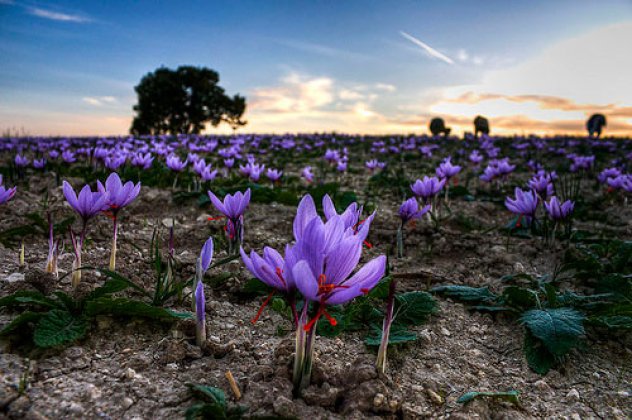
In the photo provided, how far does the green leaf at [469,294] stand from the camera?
94.0 inches

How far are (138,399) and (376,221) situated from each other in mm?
3080

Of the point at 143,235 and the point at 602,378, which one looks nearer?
the point at 602,378

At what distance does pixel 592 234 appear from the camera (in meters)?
4.05

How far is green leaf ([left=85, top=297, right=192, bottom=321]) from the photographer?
1.75 meters

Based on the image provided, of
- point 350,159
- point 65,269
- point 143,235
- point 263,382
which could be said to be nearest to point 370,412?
point 263,382

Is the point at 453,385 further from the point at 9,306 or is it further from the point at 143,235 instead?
the point at 143,235

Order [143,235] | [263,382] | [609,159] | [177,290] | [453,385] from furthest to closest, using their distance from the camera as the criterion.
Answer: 1. [609,159]
2. [143,235]
3. [177,290]
4. [453,385]
5. [263,382]

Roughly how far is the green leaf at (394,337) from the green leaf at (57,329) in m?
1.18

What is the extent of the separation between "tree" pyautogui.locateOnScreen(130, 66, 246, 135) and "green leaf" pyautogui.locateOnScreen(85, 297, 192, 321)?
4663 centimetres

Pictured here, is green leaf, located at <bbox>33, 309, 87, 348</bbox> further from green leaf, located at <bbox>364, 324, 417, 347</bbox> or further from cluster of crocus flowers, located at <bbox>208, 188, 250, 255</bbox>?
green leaf, located at <bbox>364, 324, 417, 347</bbox>

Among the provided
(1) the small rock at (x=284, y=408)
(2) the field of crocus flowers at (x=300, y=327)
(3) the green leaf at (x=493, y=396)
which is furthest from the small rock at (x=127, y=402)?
(3) the green leaf at (x=493, y=396)

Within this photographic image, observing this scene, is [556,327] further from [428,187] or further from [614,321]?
[428,187]

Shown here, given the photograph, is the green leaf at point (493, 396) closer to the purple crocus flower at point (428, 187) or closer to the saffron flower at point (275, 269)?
the saffron flower at point (275, 269)

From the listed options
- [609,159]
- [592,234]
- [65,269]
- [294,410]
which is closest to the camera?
[294,410]
